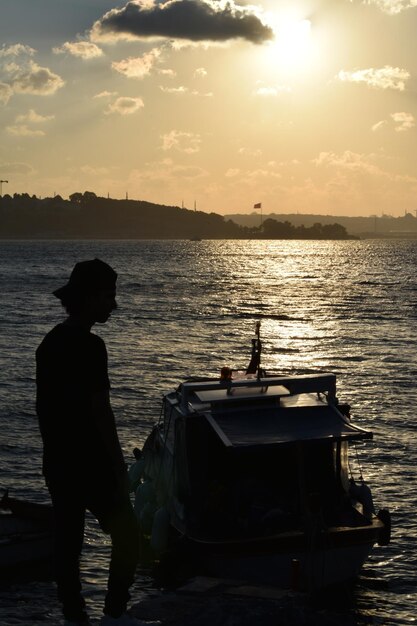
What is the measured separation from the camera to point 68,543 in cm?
743

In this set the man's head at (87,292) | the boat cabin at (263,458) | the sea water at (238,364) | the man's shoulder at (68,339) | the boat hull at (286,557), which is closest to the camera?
the man's shoulder at (68,339)

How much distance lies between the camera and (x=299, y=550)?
12906mm

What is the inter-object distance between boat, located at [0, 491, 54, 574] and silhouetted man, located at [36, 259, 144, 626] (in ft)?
21.8

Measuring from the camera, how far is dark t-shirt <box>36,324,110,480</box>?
271 inches

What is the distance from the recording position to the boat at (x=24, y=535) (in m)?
13.9

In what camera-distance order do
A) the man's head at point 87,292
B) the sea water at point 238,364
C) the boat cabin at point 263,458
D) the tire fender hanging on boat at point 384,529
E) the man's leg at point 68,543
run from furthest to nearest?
the sea water at point 238,364 < the tire fender hanging on boat at point 384,529 < the boat cabin at point 263,458 < the man's leg at point 68,543 < the man's head at point 87,292

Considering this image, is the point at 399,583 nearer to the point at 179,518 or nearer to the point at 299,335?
the point at 179,518

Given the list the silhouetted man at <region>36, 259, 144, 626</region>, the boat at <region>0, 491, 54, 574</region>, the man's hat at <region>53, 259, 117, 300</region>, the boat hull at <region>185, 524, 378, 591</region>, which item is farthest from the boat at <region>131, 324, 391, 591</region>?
the man's hat at <region>53, 259, 117, 300</region>

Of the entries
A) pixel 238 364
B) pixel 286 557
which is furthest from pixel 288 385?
pixel 238 364

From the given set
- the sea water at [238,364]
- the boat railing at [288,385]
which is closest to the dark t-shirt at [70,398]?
the sea water at [238,364]

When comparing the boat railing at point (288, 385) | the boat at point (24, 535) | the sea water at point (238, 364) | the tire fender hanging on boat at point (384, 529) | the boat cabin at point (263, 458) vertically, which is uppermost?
the boat railing at point (288, 385)

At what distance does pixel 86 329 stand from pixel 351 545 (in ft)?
25.1

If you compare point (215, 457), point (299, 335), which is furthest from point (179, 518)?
point (299, 335)

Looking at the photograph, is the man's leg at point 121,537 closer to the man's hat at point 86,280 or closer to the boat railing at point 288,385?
the man's hat at point 86,280
